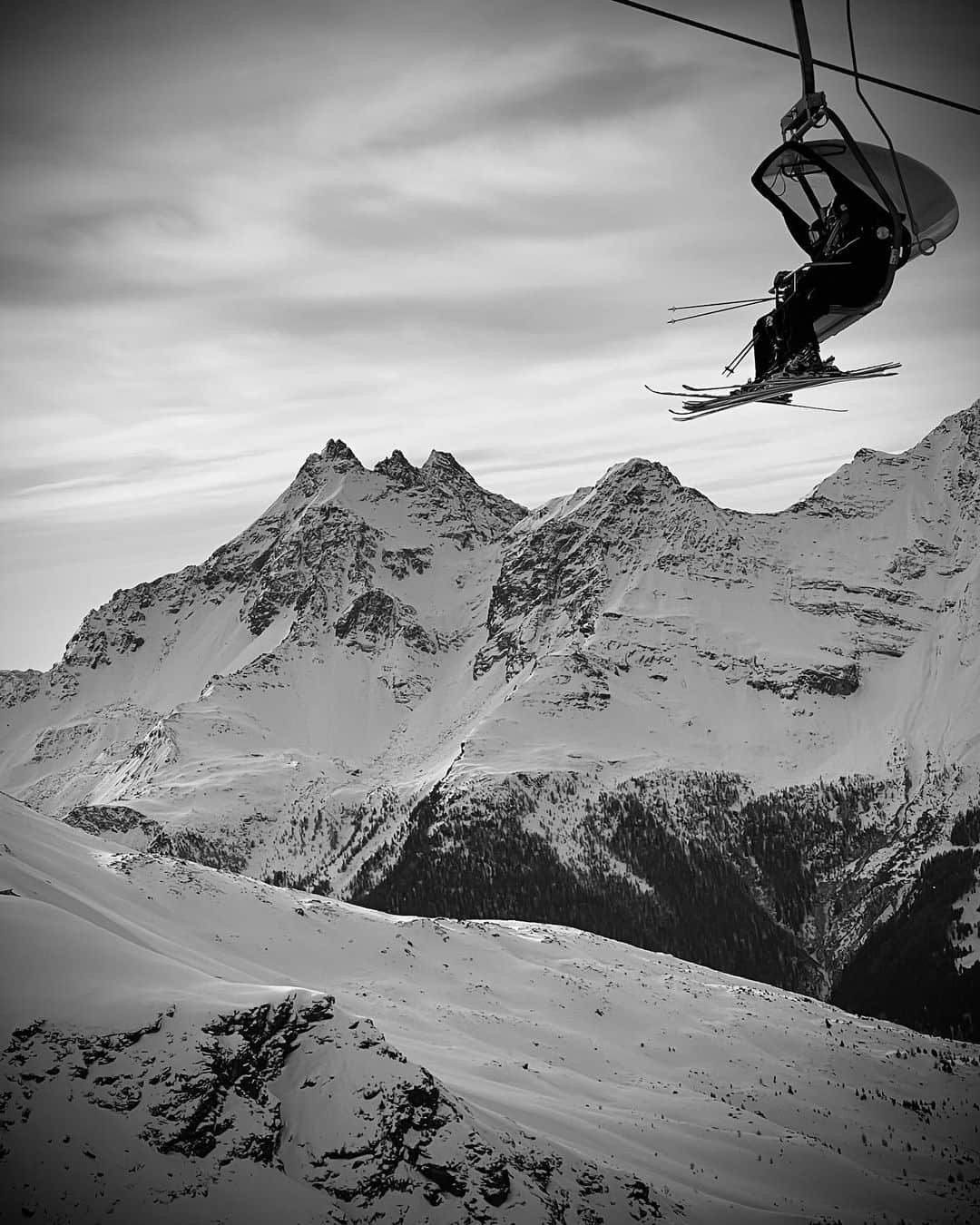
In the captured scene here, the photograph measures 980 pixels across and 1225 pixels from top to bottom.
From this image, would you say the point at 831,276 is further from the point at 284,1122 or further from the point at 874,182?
the point at 284,1122

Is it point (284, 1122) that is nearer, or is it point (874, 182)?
point (874, 182)

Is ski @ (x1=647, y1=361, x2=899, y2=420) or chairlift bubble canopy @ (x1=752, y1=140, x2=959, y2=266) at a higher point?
chairlift bubble canopy @ (x1=752, y1=140, x2=959, y2=266)

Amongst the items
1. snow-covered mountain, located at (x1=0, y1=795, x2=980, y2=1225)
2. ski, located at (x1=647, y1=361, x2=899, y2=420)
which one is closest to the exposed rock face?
snow-covered mountain, located at (x1=0, y1=795, x2=980, y2=1225)

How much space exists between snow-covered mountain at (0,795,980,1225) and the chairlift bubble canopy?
2565 cm

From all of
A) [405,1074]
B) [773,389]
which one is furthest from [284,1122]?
[773,389]

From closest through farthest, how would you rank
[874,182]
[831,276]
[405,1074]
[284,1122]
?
[874,182], [831,276], [284,1122], [405,1074]

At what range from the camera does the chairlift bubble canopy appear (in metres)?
12.8

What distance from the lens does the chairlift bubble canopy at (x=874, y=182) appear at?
12.8 metres

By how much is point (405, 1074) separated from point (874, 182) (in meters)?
28.2

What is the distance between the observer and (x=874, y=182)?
12.7 m

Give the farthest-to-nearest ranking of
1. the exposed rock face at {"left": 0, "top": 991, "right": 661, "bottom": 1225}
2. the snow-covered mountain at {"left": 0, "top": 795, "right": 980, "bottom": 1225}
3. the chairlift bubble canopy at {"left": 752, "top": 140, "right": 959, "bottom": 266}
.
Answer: the snow-covered mountain at {"left": 0, "top": 795, "right": 980, "bottom": 1225}, the exposed rock face at {"left": 0, "top": 991, "right": 661, "bottom": 1225}, the chairlift bubble canopy at {"left": 752, "top": 140, "right": 959, "bottom": 266}

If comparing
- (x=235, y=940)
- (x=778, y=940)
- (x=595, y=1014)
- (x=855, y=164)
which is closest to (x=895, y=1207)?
(x=595, y=1014)

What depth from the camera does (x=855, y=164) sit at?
42.4ft

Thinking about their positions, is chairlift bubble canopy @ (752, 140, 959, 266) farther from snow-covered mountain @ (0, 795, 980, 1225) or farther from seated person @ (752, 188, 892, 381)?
snow-covered mountain @ (0, 795, 980, 1225)
